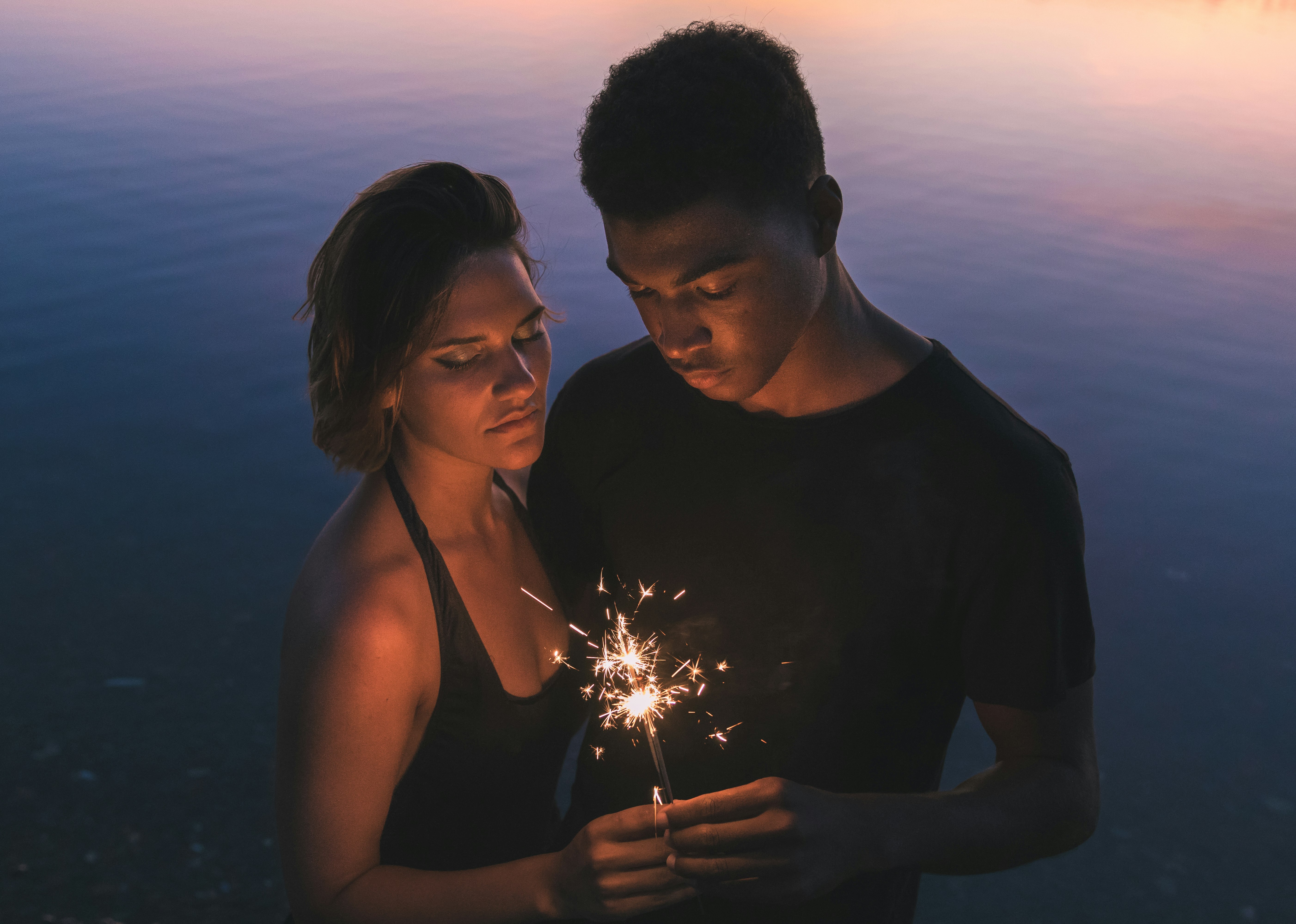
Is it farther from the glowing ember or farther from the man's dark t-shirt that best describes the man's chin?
the glowing ember

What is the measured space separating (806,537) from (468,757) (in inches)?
39.2

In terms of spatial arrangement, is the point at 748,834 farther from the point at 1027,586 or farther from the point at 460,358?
the point at 460,358

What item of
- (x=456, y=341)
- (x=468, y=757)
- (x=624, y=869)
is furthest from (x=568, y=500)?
(x=624, y=869)

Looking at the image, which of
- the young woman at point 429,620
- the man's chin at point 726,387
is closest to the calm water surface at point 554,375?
the young woman at point 429,620

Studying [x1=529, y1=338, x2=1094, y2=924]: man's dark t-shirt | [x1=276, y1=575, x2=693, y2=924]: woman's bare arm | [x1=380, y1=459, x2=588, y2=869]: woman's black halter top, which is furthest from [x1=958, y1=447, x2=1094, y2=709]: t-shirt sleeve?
[x1=380, y1=459, x2=588, y2=869]: woman's black halter top

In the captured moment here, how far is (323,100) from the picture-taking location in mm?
15836

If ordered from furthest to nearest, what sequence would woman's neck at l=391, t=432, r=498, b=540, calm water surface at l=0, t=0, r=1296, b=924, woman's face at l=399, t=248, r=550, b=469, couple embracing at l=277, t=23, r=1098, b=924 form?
calm water surface at l=0, t=0, r=1296, b=924
woman's neck at l=391, t=432, r=498, b=540
woman's face at l=399, t=248, r=550, b=469
couple embracing at l=277, t=23, r=1098, b=924

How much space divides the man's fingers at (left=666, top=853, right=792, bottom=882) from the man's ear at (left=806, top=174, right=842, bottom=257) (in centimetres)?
117

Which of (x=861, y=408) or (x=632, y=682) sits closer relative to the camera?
(x=861, y=408)

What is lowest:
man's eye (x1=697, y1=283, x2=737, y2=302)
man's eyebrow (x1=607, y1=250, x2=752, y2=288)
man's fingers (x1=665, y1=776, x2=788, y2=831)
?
man's fingers (x1=665, y1=776, x2=788, y2=831)

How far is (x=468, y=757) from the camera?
2.33 meters

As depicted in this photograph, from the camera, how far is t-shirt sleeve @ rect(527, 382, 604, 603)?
2410 millimetres

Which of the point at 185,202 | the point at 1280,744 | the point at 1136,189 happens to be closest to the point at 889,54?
the point at 1136,189

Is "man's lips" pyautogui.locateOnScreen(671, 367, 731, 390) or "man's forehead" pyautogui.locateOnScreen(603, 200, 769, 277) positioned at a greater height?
"man's forehead" pyautogui.locateOnScreen(603, 200, 769, 277)
